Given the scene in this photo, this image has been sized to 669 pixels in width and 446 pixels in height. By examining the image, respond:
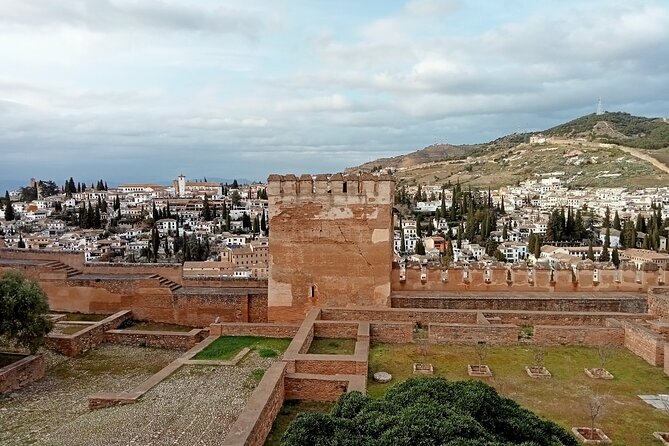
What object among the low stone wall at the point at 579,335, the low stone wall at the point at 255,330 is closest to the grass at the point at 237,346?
the low stone wall at the point at 255,330

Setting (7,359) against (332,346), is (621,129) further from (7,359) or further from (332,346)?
(7,359)

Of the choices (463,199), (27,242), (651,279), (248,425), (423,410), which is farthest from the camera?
(463,199)

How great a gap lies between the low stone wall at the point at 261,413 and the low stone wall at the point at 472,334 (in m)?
3.24

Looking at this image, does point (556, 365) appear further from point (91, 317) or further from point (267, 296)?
Result: point (91, 317)

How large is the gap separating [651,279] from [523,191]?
355 feet

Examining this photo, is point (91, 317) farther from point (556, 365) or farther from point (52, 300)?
point (556, 365)

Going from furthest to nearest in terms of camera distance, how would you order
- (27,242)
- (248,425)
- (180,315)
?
(27,242) → (180,315) → (248,425)

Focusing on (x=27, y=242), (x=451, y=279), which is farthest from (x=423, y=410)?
(x=27, y=242)

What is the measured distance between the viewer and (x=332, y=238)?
1185cm

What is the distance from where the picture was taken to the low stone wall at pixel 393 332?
33.9 feet

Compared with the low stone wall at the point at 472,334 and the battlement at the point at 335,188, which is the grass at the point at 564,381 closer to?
the low stone wall at the point at 472,334

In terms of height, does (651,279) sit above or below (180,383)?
above

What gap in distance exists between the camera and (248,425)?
6297 millimetres

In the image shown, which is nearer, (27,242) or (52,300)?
(52,300)
